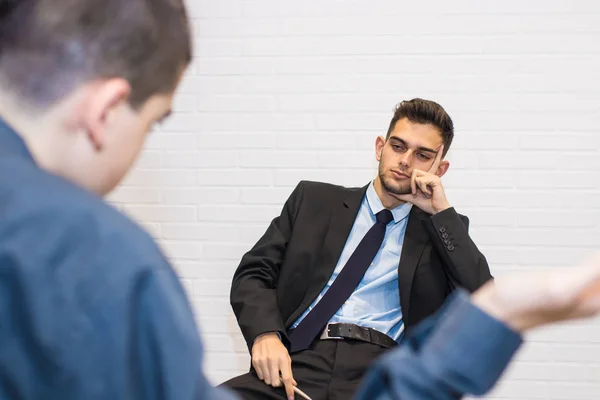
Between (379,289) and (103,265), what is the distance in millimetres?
1883

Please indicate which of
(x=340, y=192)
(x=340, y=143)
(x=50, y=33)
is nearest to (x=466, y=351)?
(x=50, y=33)

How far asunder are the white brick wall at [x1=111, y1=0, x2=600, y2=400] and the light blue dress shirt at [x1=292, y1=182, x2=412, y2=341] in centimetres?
54

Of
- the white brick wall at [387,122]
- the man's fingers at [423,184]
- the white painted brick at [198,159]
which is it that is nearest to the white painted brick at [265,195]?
the white brick wall at [387,122]

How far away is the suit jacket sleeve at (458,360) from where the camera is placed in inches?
24.3

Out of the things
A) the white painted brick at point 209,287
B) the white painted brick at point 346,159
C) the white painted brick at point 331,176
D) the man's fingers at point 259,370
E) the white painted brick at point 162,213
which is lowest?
the white painted brick at point 209,287

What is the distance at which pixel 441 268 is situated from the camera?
239 cm

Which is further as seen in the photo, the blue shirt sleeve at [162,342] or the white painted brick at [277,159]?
the white painted brick at [277,159]

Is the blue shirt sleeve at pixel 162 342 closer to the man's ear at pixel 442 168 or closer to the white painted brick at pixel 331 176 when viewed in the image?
the man's ear at pixel 442 168

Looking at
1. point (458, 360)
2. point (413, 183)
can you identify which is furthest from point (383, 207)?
point (458, 360)

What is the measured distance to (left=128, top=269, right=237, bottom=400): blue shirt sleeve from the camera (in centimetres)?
55

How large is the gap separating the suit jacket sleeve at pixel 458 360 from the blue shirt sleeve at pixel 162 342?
7.5 inches

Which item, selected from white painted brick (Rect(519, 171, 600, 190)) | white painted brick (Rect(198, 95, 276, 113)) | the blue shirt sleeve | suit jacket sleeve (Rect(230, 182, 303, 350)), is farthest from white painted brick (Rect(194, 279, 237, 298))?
the blue shirt sleeve

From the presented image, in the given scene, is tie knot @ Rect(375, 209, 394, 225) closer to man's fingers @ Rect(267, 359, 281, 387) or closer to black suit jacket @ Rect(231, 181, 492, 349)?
black suit jacket @ Rect(231, 181, 492, 349)

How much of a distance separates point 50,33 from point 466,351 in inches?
18.4
